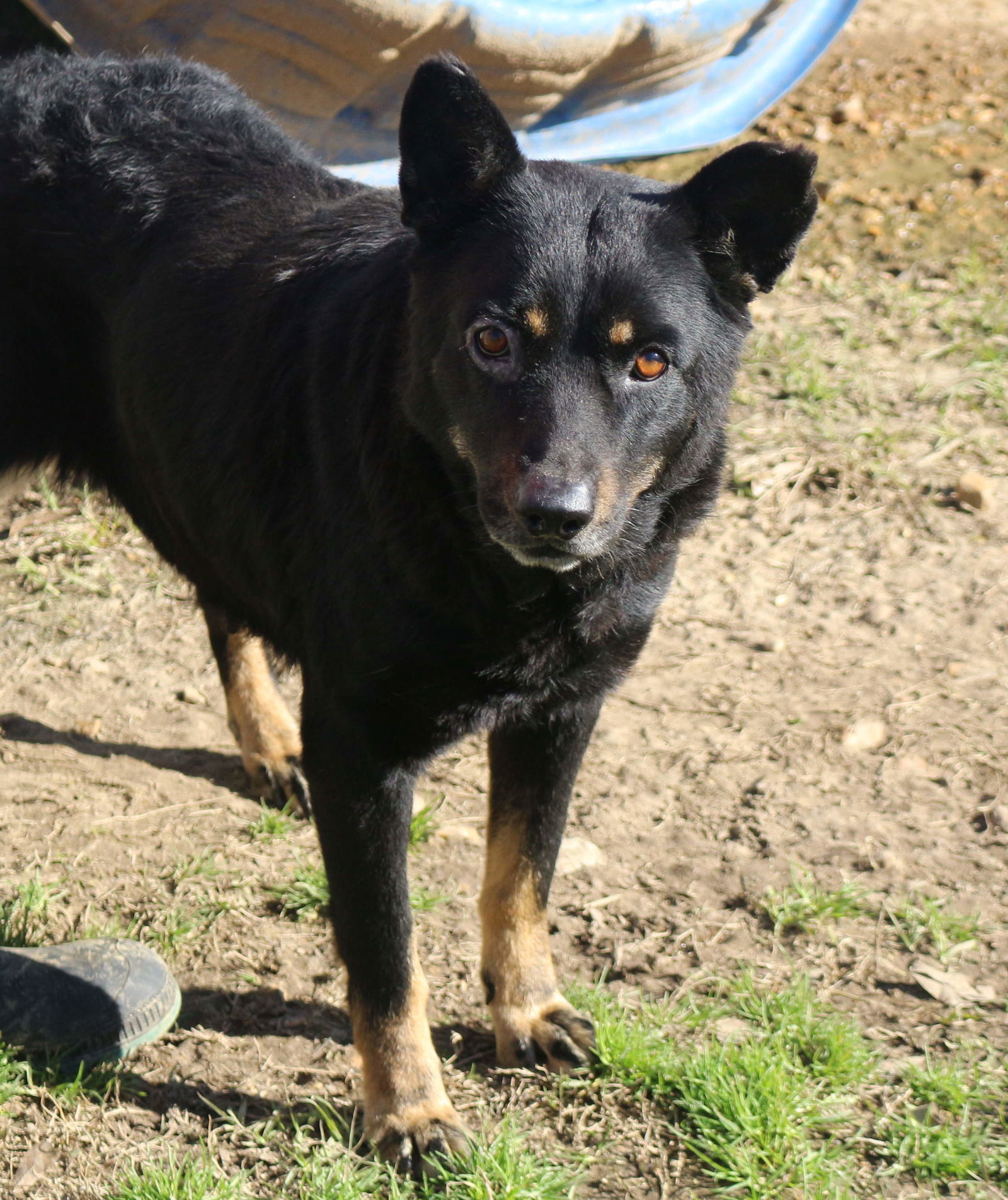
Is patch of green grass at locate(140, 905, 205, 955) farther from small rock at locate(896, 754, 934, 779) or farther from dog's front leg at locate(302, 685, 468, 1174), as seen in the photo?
small rock at locate(896, 754, 934, 779)

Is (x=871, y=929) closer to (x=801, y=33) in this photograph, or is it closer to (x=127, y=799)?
(x=127, y=799)

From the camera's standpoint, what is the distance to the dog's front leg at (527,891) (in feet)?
9.48

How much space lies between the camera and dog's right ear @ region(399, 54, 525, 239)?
2.33m

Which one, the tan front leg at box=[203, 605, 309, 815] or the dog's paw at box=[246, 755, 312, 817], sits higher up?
the tan front leg at box=[203, 605, 309, 815]

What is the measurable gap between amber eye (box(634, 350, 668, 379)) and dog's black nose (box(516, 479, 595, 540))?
11.7 inches

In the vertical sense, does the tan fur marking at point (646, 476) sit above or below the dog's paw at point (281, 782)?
above

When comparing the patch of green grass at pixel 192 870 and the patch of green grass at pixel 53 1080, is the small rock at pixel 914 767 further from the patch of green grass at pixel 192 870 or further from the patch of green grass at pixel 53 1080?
the patch of green grass at pixel 53 1080

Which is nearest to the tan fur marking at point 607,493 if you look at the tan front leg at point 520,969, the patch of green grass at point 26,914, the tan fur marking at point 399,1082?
the tan front leg at point 520,969

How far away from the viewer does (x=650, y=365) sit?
7.82 ft

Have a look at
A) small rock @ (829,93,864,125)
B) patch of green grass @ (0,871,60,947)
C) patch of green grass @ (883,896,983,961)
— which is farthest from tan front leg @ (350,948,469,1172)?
small rock @ (829,93,864,125)

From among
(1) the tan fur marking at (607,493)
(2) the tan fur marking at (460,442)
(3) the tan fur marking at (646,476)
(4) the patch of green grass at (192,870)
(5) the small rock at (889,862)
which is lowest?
(5) the small rock at (889,862)

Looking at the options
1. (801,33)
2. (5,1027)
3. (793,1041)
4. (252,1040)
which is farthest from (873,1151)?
(801,33)

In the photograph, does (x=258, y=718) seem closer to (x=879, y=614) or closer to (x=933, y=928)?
A: (x=933, y=928)

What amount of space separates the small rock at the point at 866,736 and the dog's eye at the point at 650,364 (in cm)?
190
